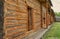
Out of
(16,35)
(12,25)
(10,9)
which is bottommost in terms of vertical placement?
(16,35)

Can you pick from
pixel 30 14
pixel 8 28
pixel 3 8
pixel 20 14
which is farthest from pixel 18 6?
pixel 30 14

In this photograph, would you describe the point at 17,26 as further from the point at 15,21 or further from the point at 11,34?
the point at 11,34

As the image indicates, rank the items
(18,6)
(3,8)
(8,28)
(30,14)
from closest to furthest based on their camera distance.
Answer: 1. (3,8)
2. (8,28)
3. (18,6)
4. (30,14)

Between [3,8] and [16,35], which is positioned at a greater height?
[3,8]

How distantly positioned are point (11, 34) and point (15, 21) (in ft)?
2.40

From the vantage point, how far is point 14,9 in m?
6.95

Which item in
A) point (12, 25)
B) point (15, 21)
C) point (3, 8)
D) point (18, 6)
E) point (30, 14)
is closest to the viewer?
point (3, 8)

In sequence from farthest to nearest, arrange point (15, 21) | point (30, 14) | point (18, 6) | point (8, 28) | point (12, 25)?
point (30, 14) → point (18, 6) → point (15, 21) → point (12, 25) → point (8, 28)

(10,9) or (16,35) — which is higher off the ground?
(10,9)

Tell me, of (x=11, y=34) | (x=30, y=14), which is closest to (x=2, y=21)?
(x=11, y=34)

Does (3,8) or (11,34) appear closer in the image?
(3,8)

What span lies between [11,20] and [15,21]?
0.60 metres

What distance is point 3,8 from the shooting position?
5340mm

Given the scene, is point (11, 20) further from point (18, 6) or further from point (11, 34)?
point (18, 6)
